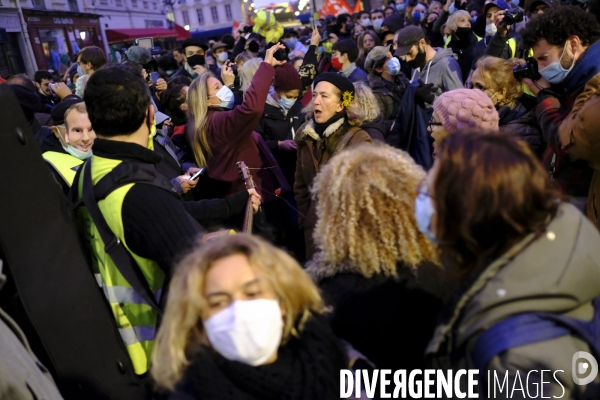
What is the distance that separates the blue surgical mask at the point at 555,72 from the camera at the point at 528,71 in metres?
0.09

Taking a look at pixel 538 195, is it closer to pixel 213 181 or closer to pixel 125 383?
pixel 125 383

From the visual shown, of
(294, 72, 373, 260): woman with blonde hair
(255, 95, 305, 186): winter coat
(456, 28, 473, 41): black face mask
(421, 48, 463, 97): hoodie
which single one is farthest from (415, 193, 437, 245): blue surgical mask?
(456, 28, 473, 41): black face mask

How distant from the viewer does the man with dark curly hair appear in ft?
8.66

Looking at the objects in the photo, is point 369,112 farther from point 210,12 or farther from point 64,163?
point 210,12

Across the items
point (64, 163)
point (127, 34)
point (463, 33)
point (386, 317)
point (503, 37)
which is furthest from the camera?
point (127, 34)

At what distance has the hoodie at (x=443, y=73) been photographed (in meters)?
4.92

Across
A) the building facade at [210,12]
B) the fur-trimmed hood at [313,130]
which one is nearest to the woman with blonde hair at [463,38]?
the fur-trimmed hood at [313,130]

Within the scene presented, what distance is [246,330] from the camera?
135 cm

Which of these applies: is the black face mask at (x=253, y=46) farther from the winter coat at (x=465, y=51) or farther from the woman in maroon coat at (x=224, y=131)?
the woman in maroon coat at (x=224, y=131)

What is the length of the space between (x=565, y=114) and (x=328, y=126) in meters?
1.49

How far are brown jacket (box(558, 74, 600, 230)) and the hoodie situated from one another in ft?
8.52

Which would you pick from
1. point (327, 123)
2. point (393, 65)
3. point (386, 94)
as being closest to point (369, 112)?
point (327, 123)

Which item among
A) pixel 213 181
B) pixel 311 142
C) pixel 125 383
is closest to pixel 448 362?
pixel 125 383

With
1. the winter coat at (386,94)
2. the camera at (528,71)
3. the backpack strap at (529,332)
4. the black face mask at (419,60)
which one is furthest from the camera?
the black face mask at (419,60)
